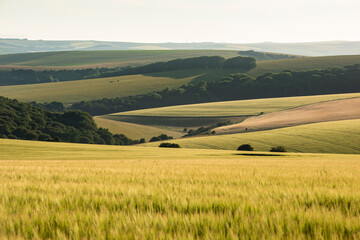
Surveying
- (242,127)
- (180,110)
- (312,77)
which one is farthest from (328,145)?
(312,77)

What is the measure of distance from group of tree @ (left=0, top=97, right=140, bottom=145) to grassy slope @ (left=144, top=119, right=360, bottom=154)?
32485mm

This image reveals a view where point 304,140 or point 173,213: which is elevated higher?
point 173,213

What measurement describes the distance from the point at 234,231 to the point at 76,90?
195250mm

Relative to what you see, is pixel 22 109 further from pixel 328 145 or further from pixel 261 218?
pixel 261 218

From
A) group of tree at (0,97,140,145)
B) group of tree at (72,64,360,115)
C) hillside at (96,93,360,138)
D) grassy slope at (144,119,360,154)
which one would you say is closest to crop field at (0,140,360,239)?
grassy slope at (144,119,360,154)

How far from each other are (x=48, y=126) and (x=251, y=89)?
109 metres

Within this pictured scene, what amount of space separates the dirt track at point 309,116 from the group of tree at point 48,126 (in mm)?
28342

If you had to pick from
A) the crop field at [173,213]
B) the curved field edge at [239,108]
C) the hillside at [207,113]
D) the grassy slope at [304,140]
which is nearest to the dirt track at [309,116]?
the hillside at [207,113]

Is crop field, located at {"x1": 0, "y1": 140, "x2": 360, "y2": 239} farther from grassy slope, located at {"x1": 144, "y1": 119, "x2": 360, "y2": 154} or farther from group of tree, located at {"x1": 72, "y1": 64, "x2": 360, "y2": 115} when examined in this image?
group of tree, located at {"x1": 72, "y1": 64, "x2": 360, "y2": 115}

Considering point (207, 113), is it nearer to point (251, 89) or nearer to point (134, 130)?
point (134, 130)

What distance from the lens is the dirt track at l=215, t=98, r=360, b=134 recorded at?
8638cm

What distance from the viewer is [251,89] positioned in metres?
182

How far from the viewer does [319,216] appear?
533 cm

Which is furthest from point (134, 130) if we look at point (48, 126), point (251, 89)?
point (251, 89)
